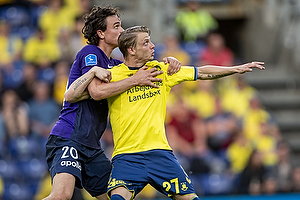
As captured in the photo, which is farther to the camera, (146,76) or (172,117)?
(172,117)

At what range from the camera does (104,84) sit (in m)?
5.53

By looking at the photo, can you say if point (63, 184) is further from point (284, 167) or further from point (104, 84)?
point (284, 167)

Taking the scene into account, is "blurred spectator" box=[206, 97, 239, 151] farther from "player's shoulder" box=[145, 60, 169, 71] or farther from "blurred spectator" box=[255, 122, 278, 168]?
"player's shoulder" box=[145, 60, 169, 71]

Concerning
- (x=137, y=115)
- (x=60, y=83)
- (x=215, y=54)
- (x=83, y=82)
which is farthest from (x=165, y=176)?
(x=215, y=54)

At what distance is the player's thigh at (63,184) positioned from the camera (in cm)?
539

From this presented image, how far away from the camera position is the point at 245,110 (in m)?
11.7

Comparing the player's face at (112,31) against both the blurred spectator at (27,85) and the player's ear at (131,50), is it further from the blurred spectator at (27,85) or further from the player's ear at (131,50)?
the blurred spectator at (27,85)

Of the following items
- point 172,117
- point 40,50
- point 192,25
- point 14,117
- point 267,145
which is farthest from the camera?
point 192,25

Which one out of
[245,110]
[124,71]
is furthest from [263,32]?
[124,71]

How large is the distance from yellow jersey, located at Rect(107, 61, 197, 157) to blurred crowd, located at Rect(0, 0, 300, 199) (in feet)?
15.0

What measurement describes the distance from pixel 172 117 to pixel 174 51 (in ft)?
5.55

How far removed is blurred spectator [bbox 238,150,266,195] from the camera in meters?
10.5

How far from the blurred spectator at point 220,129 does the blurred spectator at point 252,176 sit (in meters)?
0.56

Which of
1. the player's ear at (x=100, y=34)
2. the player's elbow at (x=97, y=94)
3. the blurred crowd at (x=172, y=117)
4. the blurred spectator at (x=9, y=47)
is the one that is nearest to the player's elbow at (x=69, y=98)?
the player's elbow at (x=97, y=94)
